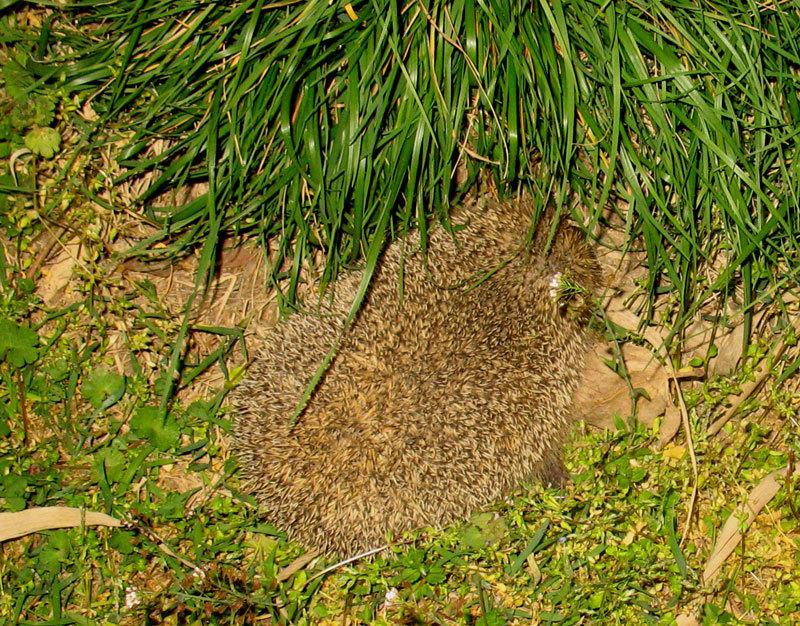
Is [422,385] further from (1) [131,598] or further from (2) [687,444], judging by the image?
(1) [131,598]

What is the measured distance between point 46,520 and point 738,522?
371 centimetres

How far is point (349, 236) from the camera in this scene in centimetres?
435

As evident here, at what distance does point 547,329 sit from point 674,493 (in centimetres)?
117

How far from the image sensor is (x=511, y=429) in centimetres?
413

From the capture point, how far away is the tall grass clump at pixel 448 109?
394cm

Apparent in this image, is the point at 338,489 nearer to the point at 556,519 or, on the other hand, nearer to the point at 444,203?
the point at 556,519

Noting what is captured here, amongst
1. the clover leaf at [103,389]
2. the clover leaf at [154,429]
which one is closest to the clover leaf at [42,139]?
the clover leaf at [103,389]

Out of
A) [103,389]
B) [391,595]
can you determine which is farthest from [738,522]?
[103,389]

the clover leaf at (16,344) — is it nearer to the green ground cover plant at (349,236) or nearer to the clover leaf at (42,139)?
the green ground cover plant at (349,236)

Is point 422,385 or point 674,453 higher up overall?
point 422,385

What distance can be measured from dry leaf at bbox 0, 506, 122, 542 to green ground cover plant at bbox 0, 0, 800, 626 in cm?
6

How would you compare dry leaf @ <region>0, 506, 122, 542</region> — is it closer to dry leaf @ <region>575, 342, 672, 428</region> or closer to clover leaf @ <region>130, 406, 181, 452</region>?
clover leaf @ <region>130, 406, 181, 452</region>

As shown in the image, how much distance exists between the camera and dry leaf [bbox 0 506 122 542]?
422cm

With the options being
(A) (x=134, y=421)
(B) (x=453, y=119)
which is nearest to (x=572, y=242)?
(B) (x=453, y=119)
